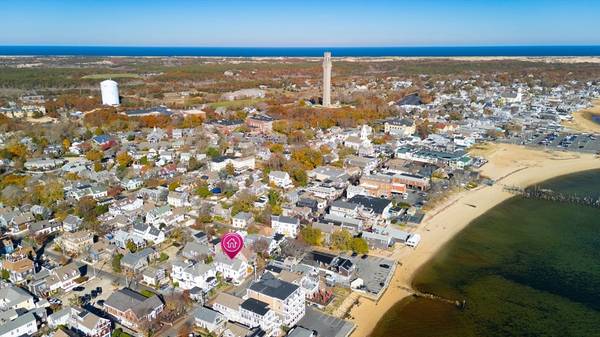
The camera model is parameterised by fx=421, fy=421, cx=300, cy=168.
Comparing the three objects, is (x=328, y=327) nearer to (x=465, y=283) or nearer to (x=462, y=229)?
(x=465, y=283)

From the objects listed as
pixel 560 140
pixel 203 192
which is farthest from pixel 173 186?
pixel 560 140

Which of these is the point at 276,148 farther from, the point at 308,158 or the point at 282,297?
the point at 282,297

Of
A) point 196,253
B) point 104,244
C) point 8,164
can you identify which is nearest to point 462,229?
point 196,253

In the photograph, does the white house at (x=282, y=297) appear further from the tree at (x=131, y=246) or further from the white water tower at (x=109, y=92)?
the white water tower at (x=109, y=92)

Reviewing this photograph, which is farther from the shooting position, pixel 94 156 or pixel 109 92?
pixel 109 92

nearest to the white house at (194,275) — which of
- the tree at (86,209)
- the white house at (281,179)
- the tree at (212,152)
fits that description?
the tree at (86,209)
